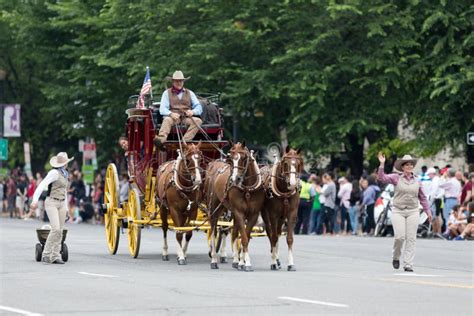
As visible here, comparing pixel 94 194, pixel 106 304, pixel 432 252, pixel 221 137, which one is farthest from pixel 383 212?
pixel 106 304

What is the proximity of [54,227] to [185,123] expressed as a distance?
3.27 m

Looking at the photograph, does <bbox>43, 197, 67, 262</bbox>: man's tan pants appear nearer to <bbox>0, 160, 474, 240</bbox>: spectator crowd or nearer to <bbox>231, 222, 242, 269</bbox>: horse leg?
<bbox>231, 222, 242, 269</bbox>: horse leg

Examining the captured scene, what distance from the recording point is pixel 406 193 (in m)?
21.6

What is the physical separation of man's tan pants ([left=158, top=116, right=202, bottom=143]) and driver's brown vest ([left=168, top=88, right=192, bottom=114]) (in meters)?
0.20

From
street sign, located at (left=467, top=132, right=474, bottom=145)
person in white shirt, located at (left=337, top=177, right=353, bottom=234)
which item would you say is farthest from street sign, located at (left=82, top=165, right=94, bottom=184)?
street sign, located at (left=467, top=132, right=474, bottom=145)

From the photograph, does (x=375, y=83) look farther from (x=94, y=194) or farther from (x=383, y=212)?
(x=94, y=194)

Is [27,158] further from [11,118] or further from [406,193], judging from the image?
[406,193]

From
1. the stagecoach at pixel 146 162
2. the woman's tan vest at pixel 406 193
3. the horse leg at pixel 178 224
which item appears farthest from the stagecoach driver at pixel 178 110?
the woman's tan vest at pixel 406 193

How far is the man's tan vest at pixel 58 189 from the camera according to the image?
2295 cm

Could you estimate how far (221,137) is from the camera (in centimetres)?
2519

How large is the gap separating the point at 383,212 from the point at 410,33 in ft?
22.1

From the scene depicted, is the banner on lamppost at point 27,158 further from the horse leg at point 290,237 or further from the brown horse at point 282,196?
the horse leg at point 290,237

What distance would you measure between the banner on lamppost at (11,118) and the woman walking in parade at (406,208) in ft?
133

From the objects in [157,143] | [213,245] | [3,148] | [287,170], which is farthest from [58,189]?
[3,148]
